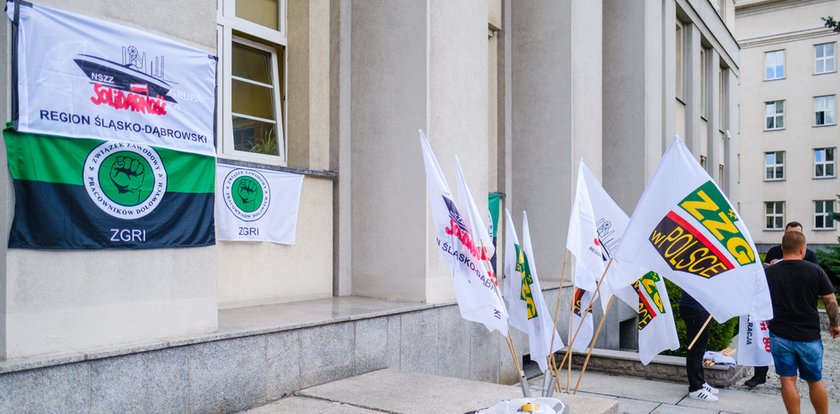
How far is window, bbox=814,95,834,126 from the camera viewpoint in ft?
135

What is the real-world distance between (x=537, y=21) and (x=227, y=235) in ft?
24.2

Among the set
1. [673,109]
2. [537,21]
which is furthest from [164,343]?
[673,109]

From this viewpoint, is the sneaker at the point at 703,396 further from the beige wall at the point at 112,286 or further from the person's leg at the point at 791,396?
the beige wall at the point at 112,286

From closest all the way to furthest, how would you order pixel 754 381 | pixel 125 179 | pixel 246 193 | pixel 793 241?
pixel 125 179, pixel 793 241, pixel 246 193, pixel 754 381

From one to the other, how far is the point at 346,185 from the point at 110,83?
412 centimetres

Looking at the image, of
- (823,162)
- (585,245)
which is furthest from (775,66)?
(585,245)

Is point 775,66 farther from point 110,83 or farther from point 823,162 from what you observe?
point 110,83

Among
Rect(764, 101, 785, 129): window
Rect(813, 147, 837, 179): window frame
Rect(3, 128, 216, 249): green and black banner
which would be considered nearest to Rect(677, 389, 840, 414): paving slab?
Rect(3, 128, 216, 249): green and black banner

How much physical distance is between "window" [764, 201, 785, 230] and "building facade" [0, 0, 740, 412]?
3045cm

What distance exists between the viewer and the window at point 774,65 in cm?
4250

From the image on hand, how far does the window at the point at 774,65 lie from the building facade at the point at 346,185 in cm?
3056

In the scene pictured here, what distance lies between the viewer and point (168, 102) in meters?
5.51

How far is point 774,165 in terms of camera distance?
43031mm

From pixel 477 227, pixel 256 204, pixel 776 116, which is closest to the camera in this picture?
pixel 477 227
